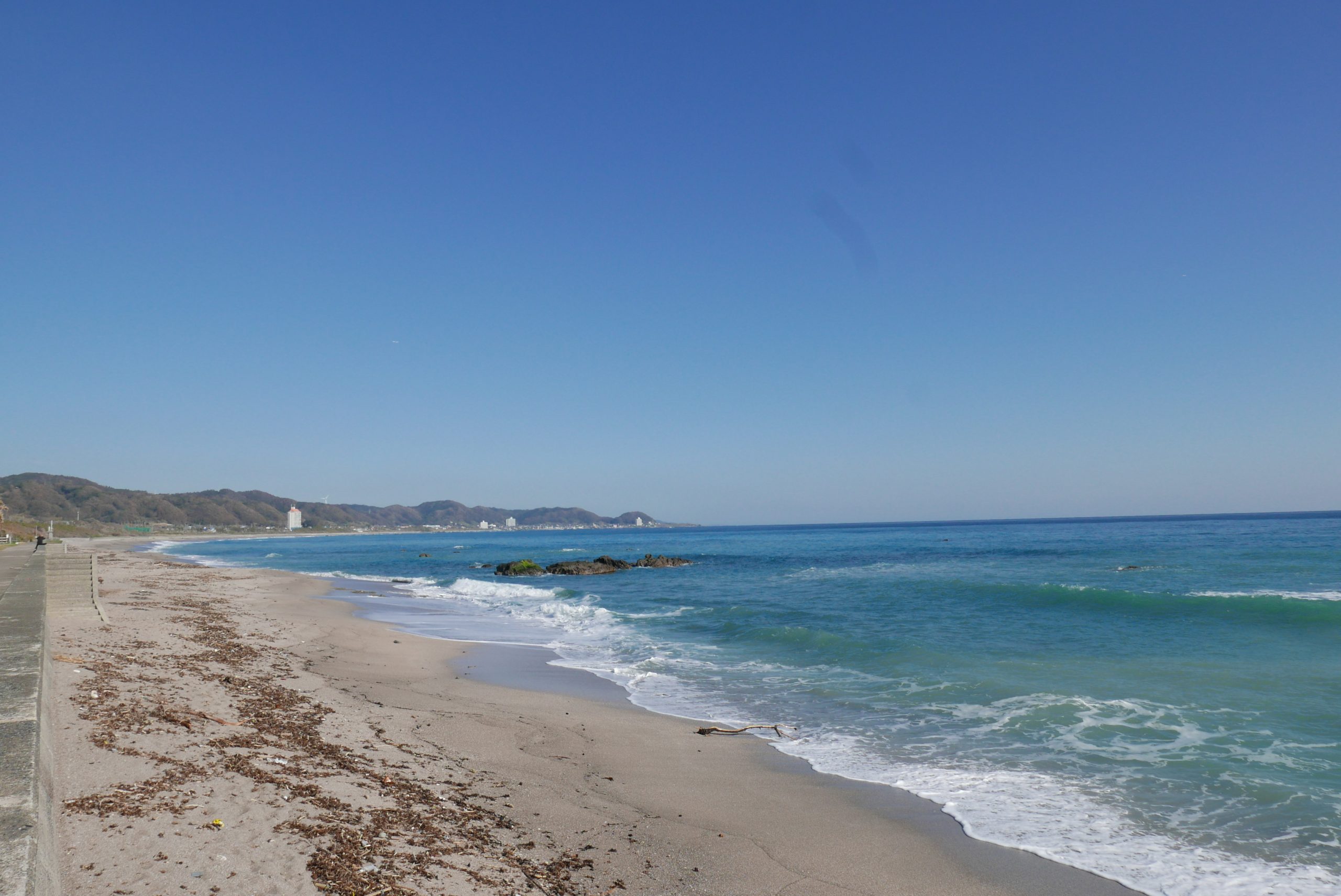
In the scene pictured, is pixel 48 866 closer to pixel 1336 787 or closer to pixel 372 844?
pixel 372 844

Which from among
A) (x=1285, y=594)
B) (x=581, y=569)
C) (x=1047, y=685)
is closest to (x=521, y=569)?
(x=581, y=569)

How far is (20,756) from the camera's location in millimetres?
3922

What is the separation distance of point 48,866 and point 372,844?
190 cm

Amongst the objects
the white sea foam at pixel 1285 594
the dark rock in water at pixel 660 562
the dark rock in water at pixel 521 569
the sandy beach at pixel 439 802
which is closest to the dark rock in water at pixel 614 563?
the dark rock in water at pixel 660 562

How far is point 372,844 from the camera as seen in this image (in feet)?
→ 15.6

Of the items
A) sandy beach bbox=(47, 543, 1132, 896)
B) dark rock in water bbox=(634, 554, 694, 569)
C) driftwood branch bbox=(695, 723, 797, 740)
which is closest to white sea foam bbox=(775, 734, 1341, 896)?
sandy beach bbox=(47, 543, 1132, 896)

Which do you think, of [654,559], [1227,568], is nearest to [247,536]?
[654,559]

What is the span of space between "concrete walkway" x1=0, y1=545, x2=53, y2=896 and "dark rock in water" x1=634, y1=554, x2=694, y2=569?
124 feet

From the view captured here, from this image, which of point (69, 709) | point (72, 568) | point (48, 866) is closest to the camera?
point (48, 866)

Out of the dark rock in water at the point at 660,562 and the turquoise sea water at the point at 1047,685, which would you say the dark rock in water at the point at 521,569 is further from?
the turquoise sea water at the point at 1047,685

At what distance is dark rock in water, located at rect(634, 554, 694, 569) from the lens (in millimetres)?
46031

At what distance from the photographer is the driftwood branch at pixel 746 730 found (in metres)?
9.27

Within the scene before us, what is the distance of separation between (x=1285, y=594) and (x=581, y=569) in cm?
3165

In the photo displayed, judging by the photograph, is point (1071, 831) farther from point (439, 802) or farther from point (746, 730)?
point (439, 802)
